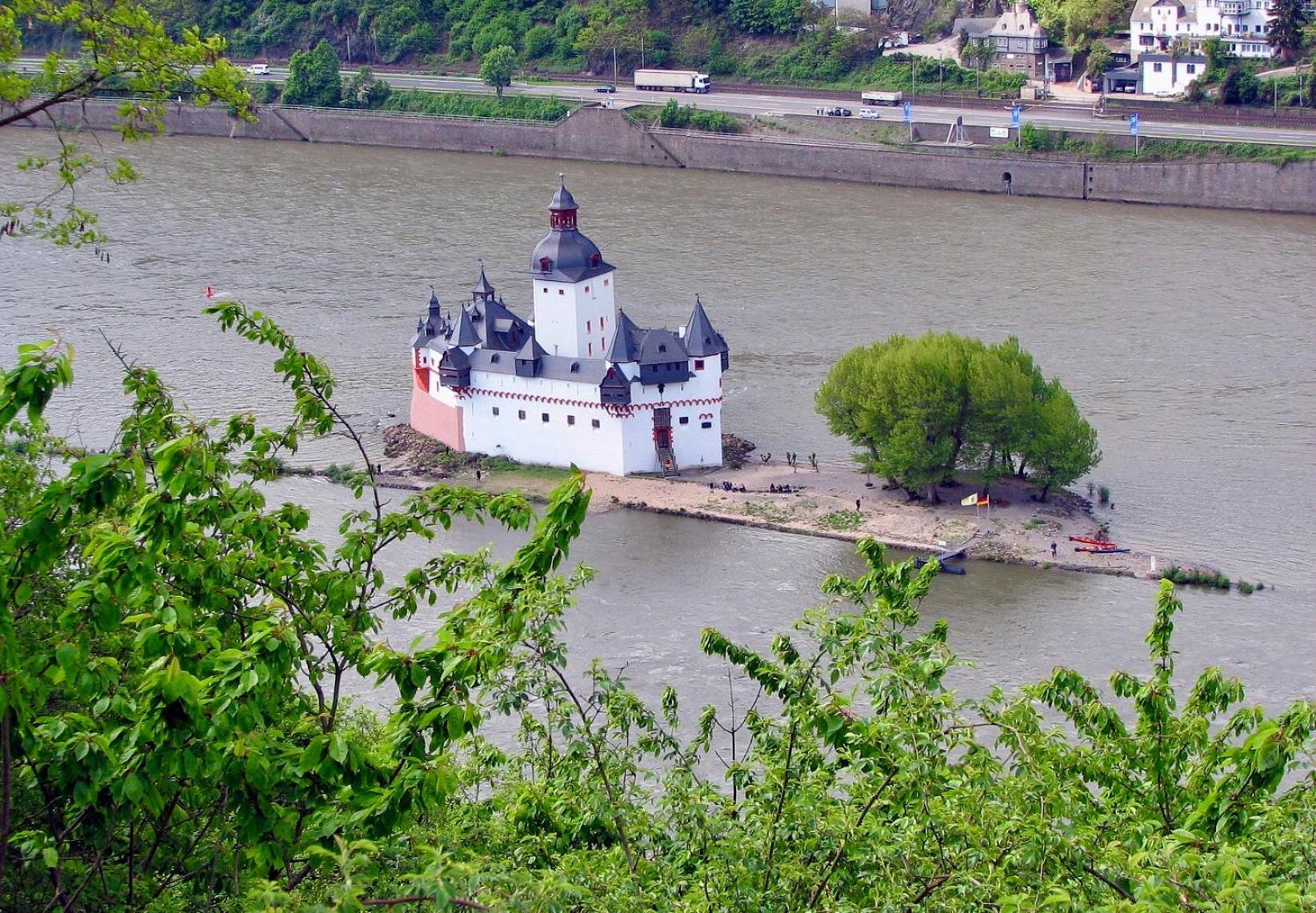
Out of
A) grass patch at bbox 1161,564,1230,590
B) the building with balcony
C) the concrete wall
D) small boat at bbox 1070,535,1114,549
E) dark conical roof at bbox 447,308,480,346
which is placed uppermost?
the building with balcony

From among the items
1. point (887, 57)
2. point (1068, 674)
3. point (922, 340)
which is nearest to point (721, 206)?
point (887, 57)

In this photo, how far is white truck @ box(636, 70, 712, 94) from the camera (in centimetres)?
4819

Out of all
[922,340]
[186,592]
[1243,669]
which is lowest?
[1243,669]

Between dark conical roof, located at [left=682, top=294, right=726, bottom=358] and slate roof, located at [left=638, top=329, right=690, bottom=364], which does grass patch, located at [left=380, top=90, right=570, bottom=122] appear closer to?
dark conical roof, located at [left=682, top=294, right=726, bottom=358]

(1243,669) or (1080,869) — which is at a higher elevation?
(1080,869)

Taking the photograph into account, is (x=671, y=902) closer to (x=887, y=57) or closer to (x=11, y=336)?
(x=11, y=336)

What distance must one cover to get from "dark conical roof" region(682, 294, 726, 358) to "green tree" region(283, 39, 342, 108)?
27297 millimetres

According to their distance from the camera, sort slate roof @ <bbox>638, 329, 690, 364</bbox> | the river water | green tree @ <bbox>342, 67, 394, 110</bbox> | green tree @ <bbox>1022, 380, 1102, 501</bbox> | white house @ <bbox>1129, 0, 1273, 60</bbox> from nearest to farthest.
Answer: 1. the river water
2. green tree @ <bbox>1022, 380, 1102, 501</bbox>
3. slate roof @ <bbox>638, 329, 690, 364</bbox>
4. white house @ <bbox>1129, 0, 1273, 60</bbox>
5. green tree @ <bbox>342, 67, 394, 110</bbox>

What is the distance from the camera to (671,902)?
6.04 m

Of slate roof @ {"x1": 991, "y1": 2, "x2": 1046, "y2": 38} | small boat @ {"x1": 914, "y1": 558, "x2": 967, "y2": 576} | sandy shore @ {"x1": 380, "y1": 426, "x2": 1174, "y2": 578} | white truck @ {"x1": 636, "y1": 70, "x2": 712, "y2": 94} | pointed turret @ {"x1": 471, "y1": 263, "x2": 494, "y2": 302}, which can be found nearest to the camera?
small boat @ {"x1": 914, "y1": 558, "x2": 967, "y2": 576}

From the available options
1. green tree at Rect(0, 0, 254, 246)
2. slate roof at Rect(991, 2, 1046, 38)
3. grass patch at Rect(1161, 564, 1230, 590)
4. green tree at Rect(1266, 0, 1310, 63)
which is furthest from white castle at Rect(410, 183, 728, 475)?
slate roof at Rect(991, 2, 1046, 38)

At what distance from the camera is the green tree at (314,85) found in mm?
49094

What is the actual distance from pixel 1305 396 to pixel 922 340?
16.8 feet

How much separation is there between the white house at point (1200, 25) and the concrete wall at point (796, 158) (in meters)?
5.71
